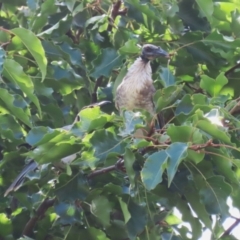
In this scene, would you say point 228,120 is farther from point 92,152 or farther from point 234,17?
point 234,17

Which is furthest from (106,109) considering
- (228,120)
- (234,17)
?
(228,120)

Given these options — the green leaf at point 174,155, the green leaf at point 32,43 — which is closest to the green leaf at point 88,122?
the green leaf at point 174,155

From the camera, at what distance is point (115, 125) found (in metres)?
2.84

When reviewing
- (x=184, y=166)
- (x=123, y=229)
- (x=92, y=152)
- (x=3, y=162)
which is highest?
(x=92, y=152)

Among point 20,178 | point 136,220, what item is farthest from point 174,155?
point 20,178

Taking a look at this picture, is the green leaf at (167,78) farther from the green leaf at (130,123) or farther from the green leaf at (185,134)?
the green leaf at (185,134)

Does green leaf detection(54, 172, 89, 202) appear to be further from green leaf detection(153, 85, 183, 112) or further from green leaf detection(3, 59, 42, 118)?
green leaf detection(153, 85, 183, 112)

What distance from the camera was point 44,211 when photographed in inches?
132

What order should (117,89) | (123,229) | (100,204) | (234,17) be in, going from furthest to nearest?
(117,89) → (234,17) → (123,229) → (100,204)

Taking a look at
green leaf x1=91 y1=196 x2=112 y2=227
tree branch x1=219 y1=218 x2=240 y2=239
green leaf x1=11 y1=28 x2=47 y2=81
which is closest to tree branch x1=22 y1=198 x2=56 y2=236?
green leaf x1=91 y1=196 x2=112 y2=227

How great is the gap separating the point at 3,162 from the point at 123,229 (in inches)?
23.8

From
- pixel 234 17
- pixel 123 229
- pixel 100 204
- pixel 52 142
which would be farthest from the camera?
pixel 234 17

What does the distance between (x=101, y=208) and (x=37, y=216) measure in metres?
0.41

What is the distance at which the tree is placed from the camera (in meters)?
2.66
